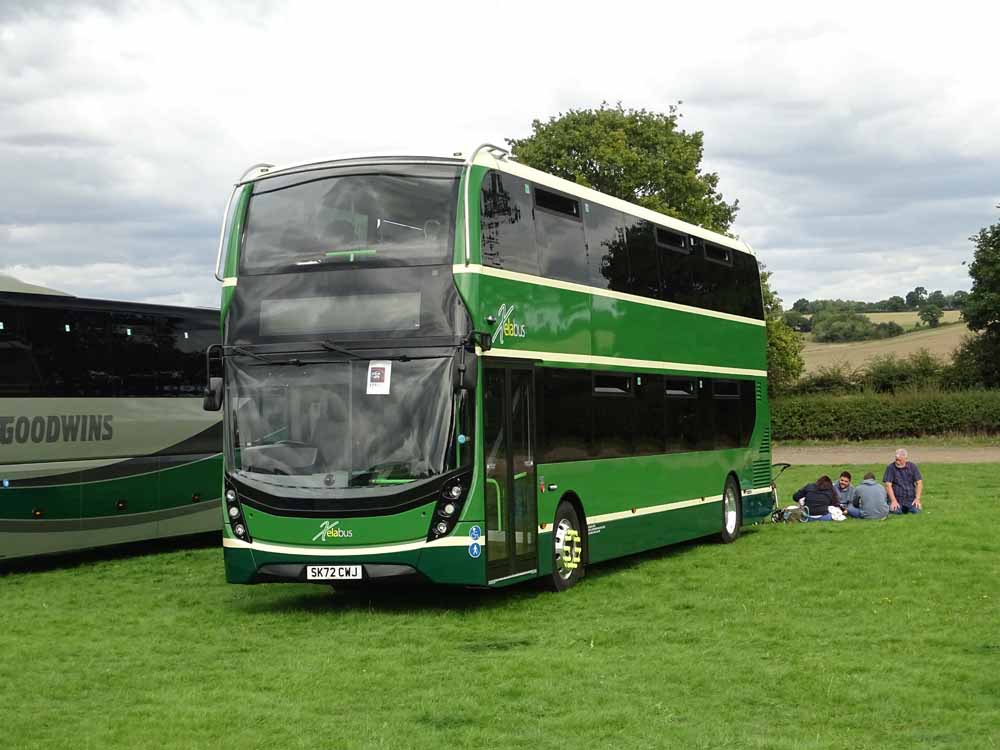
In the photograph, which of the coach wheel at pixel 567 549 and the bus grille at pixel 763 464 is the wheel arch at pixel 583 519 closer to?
the coach wheel at pixel 567 549

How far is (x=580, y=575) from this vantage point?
16.2 m

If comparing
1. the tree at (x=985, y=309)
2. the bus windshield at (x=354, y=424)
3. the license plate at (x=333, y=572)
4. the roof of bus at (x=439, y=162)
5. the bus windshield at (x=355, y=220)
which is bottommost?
the license plate at (x=333, y=572)

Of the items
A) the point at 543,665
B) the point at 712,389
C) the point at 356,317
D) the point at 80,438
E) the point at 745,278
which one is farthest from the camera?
the point at 745,278

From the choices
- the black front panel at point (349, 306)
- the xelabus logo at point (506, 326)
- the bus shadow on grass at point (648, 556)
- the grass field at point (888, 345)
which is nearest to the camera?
the black front panel at point (349, 306)

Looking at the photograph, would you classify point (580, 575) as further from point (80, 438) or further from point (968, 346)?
point (968, 346)

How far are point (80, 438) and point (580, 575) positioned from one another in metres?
7.22

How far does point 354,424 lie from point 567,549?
335cm

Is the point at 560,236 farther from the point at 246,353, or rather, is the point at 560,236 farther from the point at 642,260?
the point at 246,353

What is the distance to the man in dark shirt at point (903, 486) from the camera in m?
25.2

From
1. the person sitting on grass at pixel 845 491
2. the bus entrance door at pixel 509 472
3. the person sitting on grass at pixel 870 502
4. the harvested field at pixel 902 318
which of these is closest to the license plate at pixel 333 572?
the bus entrance door at pixel 509 472

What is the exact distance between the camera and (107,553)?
72.6 ft

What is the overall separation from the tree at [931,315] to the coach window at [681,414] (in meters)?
80.4

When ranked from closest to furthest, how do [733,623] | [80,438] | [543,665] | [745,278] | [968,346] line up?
[543,665]
[733,623]
[80,438]
[745,278]
[968,346]

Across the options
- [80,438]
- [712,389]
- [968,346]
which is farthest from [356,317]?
[968,346]
